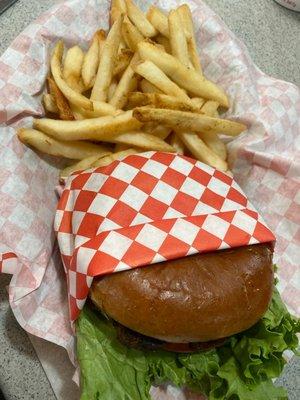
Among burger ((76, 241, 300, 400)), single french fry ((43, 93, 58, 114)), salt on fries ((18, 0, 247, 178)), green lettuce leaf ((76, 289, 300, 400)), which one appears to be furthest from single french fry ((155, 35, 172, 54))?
green lettuce leaf ((76, 289, 300, 400))

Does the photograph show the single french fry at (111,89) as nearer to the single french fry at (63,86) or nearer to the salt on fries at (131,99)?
the salt on fries at (131,99)

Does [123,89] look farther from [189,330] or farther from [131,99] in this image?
[189,330]

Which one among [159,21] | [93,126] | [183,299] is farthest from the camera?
[159,21]

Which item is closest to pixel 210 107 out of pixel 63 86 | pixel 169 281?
pixel 63 86

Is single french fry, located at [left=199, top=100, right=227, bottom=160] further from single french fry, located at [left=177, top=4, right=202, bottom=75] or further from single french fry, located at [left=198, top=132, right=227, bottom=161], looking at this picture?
single french fry, located at [left=177, top=4, right=202, bottom=75]

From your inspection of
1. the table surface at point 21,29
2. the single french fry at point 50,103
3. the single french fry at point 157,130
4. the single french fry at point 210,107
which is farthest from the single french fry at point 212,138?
the table surface at point 21,29

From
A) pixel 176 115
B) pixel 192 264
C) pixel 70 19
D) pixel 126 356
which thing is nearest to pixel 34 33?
pixel 70 19

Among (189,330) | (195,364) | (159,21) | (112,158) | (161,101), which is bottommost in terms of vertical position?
(195,364)
